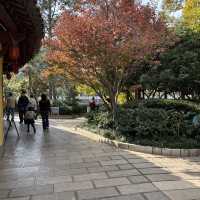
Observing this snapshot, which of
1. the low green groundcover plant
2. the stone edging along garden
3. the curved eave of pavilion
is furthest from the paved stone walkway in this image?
the curved eave of pavilion

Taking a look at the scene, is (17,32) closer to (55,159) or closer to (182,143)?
(55,159)

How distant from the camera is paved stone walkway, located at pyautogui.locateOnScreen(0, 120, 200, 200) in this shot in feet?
20.7

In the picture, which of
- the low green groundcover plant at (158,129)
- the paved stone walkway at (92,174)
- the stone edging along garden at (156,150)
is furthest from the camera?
the low green groundcover plant at (158,129)

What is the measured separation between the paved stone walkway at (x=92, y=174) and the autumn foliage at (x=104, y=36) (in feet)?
10.3

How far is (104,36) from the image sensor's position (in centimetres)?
1238

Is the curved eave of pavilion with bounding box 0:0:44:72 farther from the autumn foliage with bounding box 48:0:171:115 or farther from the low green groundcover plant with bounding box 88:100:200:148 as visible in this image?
the low green groundcover plant with bounding box 88:100:200:148

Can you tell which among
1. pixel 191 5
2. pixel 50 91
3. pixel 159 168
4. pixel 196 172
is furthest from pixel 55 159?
pixel 50 91

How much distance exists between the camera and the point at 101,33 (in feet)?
40.7

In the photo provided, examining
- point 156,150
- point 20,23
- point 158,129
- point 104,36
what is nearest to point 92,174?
point 156,150

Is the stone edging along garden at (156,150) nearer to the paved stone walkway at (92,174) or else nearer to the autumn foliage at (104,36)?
the paved stone walkway at (92,174)

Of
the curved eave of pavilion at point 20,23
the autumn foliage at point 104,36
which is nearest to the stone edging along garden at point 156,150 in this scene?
the autumn foliage at point 104,36

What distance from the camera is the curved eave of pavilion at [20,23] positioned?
6689 millimetres

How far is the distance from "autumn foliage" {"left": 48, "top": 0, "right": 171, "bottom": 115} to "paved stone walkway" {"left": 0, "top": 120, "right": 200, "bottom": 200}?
10.3 feet

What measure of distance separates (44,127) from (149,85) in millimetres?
7303
